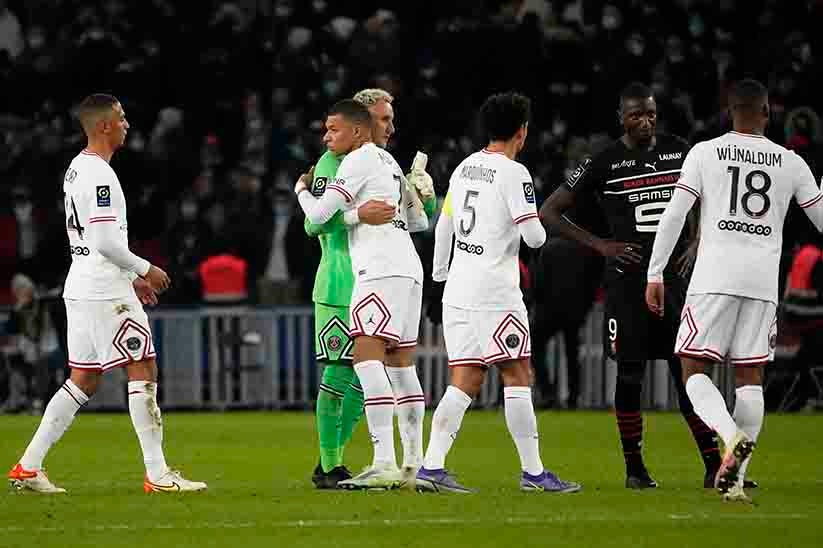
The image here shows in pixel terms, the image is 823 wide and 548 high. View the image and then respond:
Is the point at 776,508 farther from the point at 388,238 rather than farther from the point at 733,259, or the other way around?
the point at 388,238

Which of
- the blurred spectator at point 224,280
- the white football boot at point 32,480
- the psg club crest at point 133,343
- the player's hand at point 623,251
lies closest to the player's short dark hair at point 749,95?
the player's hand at point 623,251

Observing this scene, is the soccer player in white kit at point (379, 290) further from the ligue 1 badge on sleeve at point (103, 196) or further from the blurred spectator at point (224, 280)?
the blurred spectator at point (224, 280)

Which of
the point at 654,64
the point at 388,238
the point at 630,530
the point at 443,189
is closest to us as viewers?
the point at 630,530

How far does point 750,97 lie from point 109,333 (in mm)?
4057

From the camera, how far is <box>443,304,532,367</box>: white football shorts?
11.4 m

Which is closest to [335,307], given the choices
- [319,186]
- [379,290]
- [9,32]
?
[379,290]

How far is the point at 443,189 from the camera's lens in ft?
71.4

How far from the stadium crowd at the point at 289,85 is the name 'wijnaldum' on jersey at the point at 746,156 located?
10611 mm

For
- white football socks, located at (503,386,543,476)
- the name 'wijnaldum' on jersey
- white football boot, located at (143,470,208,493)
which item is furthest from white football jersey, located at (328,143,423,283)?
the name 'wijnaldum' on jersey

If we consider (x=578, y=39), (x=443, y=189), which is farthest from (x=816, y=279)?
(x=578, y=39)

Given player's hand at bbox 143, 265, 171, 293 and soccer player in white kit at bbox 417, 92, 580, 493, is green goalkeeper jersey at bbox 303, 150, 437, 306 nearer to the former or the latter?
soccer player in white kit at bbox 417, 92, 580, 493

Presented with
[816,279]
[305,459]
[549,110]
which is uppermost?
[549,110]

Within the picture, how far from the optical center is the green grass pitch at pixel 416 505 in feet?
31.2

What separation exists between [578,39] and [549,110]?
1038mm
